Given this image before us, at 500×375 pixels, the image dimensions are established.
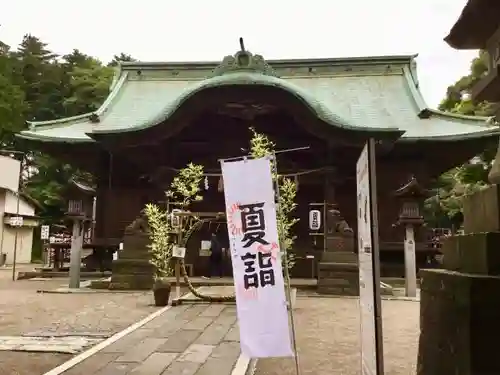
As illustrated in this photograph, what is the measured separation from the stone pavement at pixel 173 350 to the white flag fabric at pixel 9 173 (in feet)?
87.0

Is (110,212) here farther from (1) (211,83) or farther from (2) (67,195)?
(1) (211,83)

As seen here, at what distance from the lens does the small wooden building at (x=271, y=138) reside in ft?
49.6

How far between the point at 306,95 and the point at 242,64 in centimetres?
210

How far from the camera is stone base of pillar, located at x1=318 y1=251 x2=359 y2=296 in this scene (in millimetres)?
13250

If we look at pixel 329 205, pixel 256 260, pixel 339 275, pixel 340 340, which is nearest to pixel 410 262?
pixel 339 275

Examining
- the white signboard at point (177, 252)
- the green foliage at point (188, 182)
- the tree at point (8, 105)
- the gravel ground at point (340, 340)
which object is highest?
the tree at point (8, 105)

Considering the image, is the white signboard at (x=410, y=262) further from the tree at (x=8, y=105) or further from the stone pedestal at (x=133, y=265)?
the tree at (x=8, y=105)

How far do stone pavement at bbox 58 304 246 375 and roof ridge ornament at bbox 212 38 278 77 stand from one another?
8.46 meters

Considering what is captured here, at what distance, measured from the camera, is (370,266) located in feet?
10.3

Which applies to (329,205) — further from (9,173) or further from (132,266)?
(9,173)

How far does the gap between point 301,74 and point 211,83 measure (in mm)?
7887

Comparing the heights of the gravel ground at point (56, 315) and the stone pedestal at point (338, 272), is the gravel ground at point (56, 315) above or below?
below

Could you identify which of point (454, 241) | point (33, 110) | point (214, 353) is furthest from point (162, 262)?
point (33, 110)

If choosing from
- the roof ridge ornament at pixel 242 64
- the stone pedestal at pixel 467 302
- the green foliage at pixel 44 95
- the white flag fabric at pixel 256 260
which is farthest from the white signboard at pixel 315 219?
the green foliage at pixel 44 95
